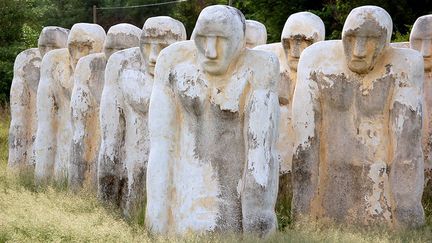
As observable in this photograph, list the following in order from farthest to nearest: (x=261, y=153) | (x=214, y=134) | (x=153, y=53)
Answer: (x=153, y=53) → (x=214, y=134) → (x=261, y=153)

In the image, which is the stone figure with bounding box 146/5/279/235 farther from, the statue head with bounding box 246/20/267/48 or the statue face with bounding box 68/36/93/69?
the statue head with bounding box 246/20/267/48

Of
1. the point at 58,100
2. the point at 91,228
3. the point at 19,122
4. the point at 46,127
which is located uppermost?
the point at 58,100

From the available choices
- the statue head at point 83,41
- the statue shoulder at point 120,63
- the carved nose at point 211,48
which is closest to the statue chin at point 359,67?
the carved nose at point 211,48

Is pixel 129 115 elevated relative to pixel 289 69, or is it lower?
lower

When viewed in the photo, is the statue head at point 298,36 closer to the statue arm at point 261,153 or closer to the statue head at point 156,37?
the statue head at point 156,37

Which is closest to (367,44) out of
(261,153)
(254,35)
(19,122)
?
(261,153)

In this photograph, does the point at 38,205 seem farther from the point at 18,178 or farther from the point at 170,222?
the point at 18,178

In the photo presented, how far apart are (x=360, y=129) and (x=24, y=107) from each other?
21.5 feet

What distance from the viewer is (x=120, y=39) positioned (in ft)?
36.1

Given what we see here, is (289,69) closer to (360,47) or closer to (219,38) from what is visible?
(360,47)

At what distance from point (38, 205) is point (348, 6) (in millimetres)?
14313

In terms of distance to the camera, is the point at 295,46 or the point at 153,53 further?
the point at 295,46

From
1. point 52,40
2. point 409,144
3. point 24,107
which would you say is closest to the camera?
point 409,144

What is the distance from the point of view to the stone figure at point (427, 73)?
10.8m
